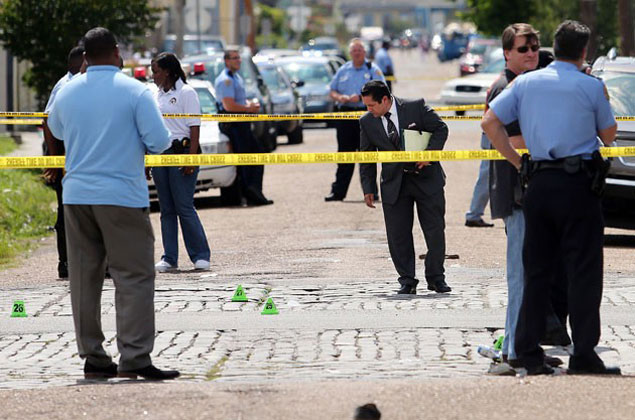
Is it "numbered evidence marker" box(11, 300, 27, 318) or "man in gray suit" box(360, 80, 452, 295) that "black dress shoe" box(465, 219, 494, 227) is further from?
"numbered evidence marker" box(11, 300, 27, 318)

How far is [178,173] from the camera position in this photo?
12.6 m

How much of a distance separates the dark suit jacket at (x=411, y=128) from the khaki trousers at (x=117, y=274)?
335cm

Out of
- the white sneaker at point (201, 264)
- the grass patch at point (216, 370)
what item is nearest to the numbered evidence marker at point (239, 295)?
the white sneaker at point (201, 264)

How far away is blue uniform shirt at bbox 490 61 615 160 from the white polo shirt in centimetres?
543

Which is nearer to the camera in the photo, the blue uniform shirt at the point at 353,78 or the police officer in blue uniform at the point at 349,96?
the police officer in blue uniform at the point at 349,96

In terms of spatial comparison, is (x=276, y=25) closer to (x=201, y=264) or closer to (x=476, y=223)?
(x=476, y=223)

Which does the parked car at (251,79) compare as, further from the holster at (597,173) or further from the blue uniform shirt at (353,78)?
the holster at (597,173)

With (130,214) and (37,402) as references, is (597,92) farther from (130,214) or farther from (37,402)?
(37,402)

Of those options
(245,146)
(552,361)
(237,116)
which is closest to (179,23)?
(245,146)

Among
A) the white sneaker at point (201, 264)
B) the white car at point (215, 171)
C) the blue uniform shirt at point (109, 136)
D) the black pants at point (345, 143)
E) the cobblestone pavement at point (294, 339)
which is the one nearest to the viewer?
the blue uniform shirt at point (109, 136)

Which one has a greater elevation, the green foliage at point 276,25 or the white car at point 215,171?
the white car at point 215,171

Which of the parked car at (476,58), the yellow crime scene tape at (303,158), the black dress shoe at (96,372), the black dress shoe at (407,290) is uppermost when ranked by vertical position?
the yellow crime scene tape at (303,158)

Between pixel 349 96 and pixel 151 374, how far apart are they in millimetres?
11604

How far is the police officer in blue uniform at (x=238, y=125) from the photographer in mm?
18547
